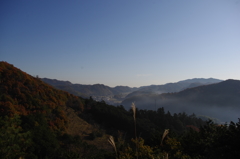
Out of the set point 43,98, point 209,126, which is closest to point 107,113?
point 43,98

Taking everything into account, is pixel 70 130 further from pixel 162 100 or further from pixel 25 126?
pixel 162 100

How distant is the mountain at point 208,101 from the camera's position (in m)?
109

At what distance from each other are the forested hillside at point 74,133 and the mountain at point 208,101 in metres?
89.8

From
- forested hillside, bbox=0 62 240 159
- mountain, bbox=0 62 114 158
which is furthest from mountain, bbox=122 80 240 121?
mountain, bbox=0 62 114 158

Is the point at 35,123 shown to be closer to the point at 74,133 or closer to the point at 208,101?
the point at 74,133

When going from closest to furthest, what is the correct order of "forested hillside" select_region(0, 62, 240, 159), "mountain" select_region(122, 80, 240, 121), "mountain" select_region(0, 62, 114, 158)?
"forested hillside" select_region(0, 62, 240, 159), "mountain" select_region(0, 62, 114, 158), "mountain" select_region(122, 80, 240, 121)

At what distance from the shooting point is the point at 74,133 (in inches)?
696

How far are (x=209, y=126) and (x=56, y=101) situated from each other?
17992 mm

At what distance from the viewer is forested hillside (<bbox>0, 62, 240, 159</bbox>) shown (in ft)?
21.8

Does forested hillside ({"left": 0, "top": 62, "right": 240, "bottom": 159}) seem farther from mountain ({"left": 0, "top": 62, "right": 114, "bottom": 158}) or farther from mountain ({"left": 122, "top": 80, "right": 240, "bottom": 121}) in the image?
mountain ({"left": 122, "top": 80, "right": 240, "bottom": 121})

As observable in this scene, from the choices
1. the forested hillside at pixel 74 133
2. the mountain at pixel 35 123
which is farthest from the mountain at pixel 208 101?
the mountain at pixel 35 123

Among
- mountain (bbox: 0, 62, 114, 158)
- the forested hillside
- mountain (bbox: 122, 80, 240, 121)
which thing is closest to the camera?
the forested hillside

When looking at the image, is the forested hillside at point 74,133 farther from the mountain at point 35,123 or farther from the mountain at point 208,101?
the mountain at point 208,101

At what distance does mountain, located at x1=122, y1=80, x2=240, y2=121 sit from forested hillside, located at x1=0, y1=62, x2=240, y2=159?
8983 cm
